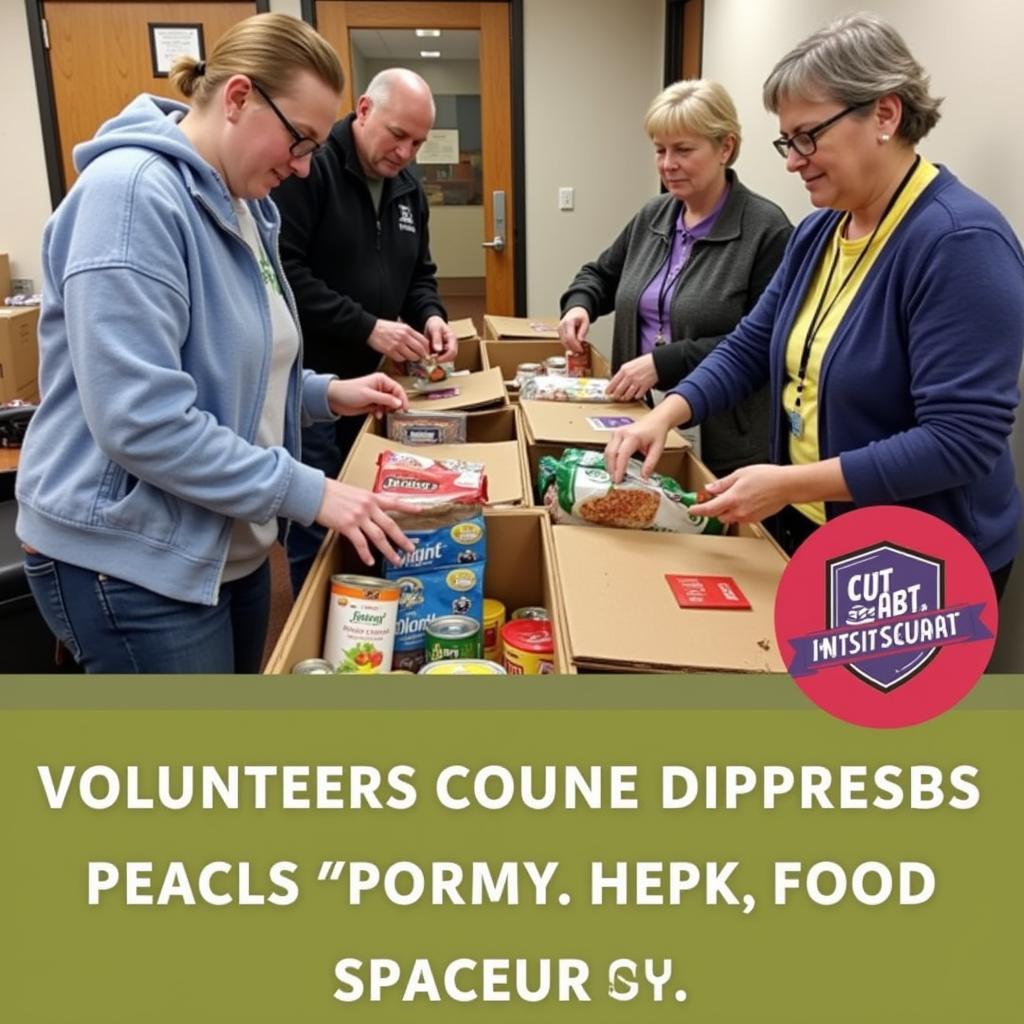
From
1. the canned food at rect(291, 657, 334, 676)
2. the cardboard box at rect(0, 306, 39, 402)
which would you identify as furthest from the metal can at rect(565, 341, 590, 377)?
the cardboard box at rect(0, 306, 39, 402)

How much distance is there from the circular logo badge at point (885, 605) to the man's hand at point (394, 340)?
5.01 feet

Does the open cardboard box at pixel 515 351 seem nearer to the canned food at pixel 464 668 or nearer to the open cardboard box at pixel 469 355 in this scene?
the open cardboard box at pixel 469 355

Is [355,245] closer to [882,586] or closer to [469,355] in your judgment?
[469,355]

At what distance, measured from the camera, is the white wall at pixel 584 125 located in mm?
4684

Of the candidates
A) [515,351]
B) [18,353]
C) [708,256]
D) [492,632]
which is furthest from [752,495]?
[18,353]

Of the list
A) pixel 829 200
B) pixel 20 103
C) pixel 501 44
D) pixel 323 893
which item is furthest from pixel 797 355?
pixel 20 103

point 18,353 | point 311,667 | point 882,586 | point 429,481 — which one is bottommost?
point 18,353

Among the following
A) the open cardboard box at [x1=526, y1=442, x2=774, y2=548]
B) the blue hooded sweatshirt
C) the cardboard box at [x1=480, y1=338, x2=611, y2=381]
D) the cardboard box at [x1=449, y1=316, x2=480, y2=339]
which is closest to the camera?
the blue hooded sweatshirt

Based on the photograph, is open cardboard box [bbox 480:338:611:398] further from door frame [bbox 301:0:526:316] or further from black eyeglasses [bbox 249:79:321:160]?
door frame [bbox 301:0:526:316]

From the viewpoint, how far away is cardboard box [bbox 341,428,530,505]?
1.62 metres

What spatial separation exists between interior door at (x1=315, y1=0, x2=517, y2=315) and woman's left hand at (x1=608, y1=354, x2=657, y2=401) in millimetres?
3113

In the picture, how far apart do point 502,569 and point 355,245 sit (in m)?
1.12

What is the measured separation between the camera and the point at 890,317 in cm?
124

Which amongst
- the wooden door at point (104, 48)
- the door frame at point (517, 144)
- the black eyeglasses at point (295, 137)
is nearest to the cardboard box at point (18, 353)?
the wooden door at point (104, 48)
